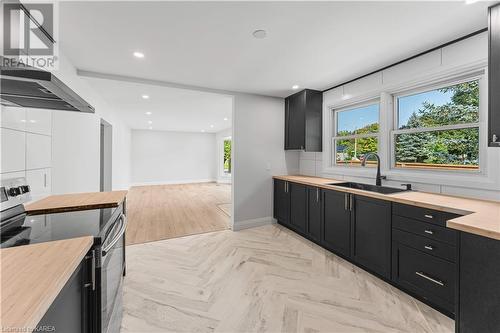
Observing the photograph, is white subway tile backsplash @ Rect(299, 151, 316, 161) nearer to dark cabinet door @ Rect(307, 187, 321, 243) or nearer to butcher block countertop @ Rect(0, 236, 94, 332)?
dark cabinet door @ Rect(307, 187, 321, 243)

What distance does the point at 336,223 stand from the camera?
2.71 metres

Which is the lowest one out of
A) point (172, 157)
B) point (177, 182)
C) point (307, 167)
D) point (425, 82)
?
point (177, 182)

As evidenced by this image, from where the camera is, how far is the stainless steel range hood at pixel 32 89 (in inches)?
34.7

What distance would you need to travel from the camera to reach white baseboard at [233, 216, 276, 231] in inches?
147

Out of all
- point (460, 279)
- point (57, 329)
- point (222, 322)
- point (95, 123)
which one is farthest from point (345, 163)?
point (95, 123)

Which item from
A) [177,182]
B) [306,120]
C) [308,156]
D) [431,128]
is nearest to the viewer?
[431,128]

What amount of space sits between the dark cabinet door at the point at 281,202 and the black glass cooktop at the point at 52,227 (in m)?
2.75

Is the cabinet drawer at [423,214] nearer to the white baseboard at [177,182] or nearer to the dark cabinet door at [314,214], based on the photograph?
the dark cabinet door at [314,214]

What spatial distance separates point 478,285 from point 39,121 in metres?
3.45

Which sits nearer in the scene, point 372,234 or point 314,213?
point 372,234

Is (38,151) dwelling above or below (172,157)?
below

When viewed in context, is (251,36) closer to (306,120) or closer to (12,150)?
(306,120)

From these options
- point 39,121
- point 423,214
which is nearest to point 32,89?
point 39,121

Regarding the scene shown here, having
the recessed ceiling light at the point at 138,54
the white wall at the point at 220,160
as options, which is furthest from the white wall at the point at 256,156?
the white wall at the point at 220,160
